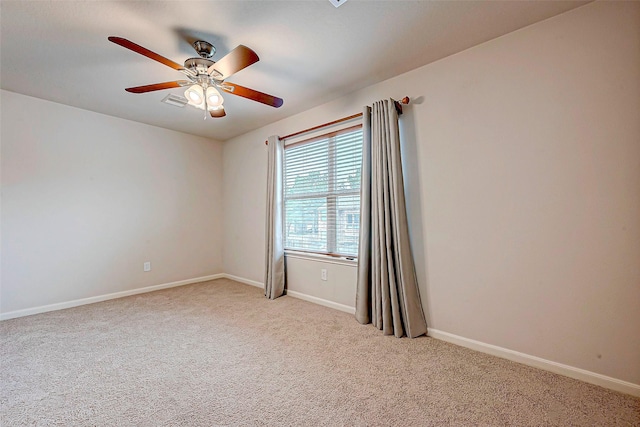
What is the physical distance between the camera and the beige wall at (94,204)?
292 centimetres

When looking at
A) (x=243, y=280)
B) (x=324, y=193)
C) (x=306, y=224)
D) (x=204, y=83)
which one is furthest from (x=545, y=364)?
(x=243, y=280)

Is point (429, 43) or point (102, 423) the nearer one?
point (102, 423)

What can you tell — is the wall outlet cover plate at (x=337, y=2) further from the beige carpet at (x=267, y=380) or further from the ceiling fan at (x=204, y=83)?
the beige carpet at (x=267, y=380)

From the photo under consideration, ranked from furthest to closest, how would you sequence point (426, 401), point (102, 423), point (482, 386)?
point (482, 386) < point (426, 401) < point (102, 423)

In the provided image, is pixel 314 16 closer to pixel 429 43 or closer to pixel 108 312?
pixel 429 43

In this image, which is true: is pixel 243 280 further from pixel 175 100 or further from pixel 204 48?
pixel 204 48

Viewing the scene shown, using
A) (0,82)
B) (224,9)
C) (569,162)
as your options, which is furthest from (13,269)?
(569,162)

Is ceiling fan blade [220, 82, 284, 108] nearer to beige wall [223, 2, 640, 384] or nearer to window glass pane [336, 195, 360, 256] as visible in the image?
beige wall [223, 2, 640, 384]

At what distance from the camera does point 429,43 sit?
2.11 metres

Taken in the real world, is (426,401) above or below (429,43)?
below

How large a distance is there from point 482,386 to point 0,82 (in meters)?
4.92

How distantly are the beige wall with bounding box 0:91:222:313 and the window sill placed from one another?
180 centimetres

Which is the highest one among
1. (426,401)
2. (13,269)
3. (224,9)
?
(224,9)

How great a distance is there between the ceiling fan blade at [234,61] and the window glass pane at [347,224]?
1697mm
